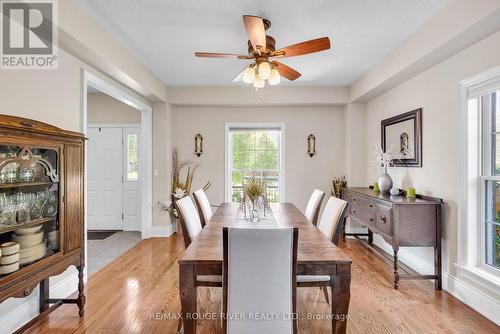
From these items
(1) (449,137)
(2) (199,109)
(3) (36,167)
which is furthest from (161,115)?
(1) (449,137)

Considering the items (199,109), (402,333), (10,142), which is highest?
(199,109)

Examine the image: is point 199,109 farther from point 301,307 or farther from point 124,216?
point 301,307

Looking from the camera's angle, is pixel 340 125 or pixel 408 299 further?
pixel 340 125

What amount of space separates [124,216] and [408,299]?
187 inches

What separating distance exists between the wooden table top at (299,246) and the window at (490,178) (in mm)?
1633

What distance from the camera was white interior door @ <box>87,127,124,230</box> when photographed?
16.8ft

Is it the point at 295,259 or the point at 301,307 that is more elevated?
the point at 295,259

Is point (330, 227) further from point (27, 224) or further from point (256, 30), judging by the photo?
point (27, 224)

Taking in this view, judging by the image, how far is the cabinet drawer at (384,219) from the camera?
9.27ft

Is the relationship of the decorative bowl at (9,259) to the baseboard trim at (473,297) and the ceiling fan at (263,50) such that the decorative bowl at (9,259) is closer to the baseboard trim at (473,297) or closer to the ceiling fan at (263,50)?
the ceiling fan at (263,50)

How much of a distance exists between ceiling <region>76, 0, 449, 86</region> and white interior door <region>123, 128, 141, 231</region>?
1.93 m

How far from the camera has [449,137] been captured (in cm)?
272

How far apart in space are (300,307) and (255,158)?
308 centimetres

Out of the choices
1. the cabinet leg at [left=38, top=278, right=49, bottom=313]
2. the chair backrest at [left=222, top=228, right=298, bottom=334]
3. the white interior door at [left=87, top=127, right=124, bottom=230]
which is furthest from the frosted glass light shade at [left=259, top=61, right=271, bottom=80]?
the white interior door at [left=87, top=127, right=124, bottom=230]
